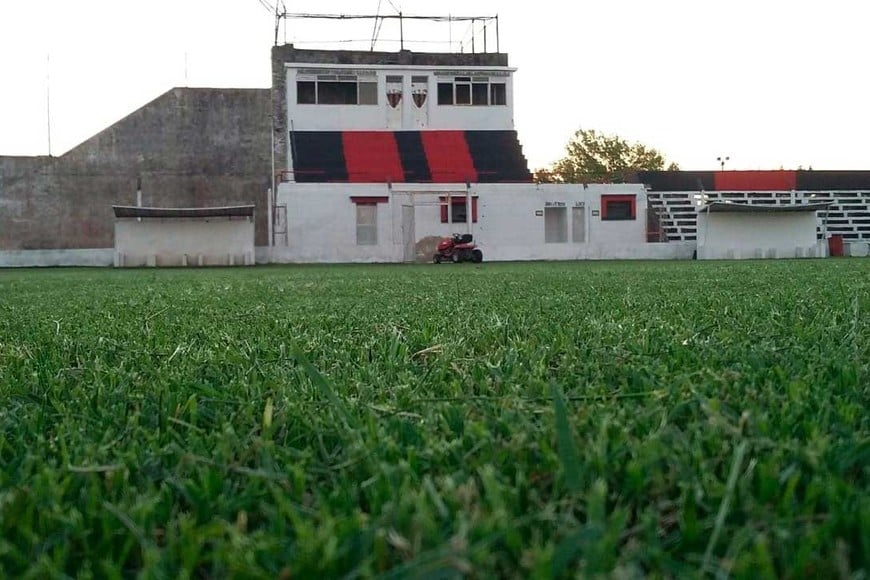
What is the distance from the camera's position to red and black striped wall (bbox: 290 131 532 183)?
26.9 metres

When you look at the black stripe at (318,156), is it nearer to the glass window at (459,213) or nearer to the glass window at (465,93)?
the glass window at (459,213)

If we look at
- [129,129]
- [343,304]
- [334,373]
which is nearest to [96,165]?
[129,129]

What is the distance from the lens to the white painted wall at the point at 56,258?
75.8 feet

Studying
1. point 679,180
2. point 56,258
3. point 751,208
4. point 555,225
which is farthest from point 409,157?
point 56,258

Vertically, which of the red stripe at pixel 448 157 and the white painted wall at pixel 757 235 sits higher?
the red stripe at pixel 448 157

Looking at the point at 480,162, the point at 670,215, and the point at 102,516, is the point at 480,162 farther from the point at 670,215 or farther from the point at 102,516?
the point at 102,516

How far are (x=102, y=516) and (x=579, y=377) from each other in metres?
1.03

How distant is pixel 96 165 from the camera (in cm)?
3039

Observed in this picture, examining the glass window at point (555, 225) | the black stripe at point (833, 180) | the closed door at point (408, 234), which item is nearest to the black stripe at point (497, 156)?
the glass window at point (555, 225)

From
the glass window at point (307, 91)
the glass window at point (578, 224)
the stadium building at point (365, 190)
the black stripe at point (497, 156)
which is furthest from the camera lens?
the glass window at point (307, 91)

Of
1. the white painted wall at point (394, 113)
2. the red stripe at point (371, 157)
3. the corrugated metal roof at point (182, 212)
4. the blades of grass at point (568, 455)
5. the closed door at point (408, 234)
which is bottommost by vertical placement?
the blades of grass at point (568, 455)

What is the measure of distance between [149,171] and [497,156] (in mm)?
12473

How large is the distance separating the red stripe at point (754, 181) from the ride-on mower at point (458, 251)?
10725 millimetres

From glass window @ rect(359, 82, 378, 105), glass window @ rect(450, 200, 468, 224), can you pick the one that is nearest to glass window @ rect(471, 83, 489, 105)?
glass window @ rect(359, 82, 378, 105)
